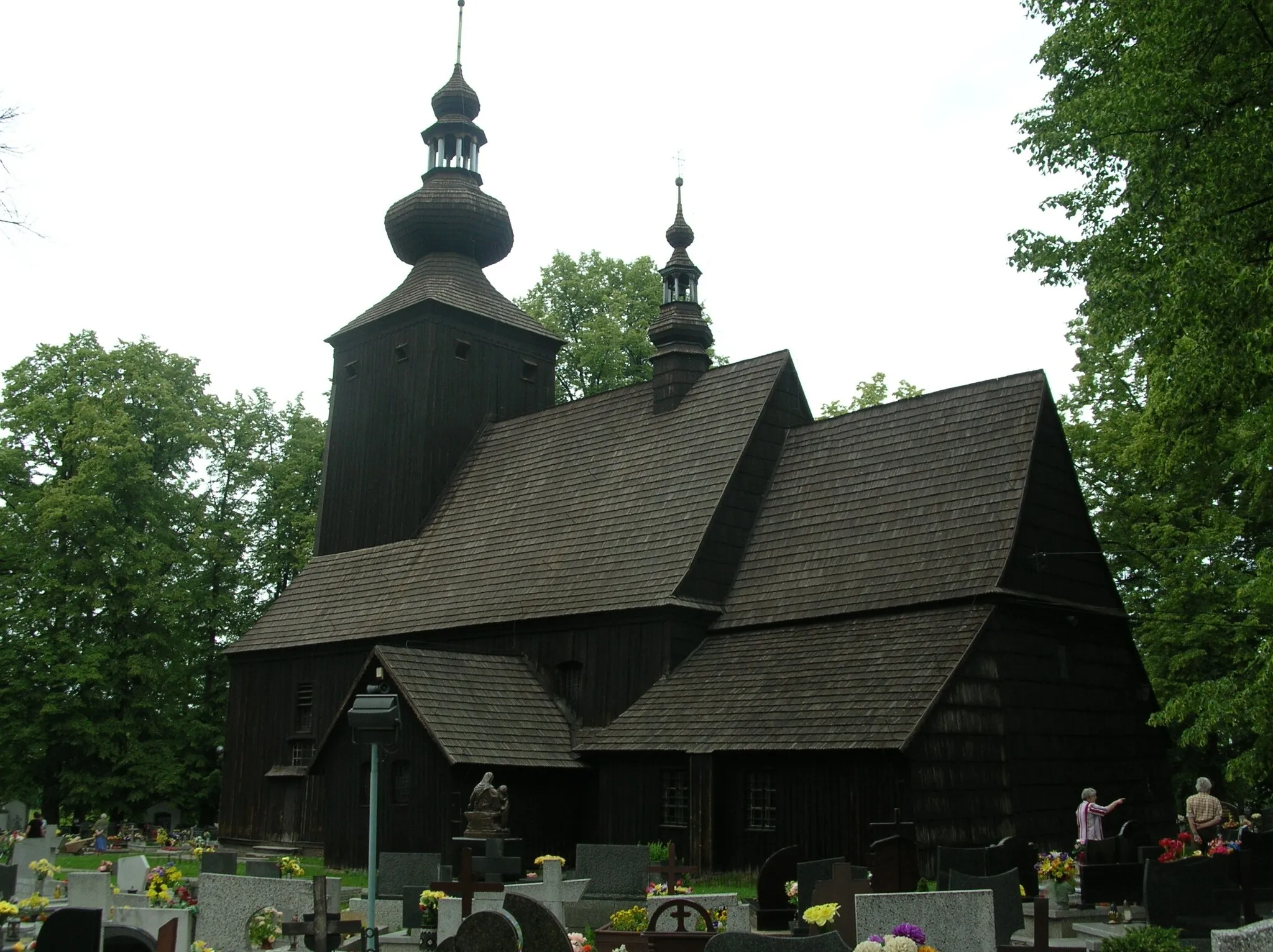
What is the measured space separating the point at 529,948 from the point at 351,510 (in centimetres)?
2223

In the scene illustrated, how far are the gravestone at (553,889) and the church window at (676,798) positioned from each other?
18.1 feet

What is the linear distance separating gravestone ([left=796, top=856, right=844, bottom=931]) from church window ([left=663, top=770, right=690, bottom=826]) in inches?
278

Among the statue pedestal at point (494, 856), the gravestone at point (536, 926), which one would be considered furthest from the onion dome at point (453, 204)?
the gravestone at point (536, 926)

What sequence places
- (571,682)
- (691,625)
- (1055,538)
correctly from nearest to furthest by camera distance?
(1055,538) → (691,625) → (571,682)

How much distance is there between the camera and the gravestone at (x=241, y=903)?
39.2ft

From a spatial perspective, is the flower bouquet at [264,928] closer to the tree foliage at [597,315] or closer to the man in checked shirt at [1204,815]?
the man in checked shirt at [1204,815]

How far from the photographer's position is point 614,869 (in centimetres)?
1525

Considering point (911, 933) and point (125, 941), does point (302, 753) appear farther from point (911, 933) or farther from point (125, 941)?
point (911, 933)

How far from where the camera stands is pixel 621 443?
26.5 meters

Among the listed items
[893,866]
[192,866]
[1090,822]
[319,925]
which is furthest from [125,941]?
[192,866]

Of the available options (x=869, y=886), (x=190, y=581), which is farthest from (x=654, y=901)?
(x=190, y=581)

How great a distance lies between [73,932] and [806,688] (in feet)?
40.5

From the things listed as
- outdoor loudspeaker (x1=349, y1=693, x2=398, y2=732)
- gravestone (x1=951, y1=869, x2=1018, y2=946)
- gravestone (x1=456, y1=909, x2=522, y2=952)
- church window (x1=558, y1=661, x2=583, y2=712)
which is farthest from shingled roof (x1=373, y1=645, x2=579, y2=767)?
gravestone (x1=456, y1=909, x2=522, y2=952)

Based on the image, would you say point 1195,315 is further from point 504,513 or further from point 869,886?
point 504,513
